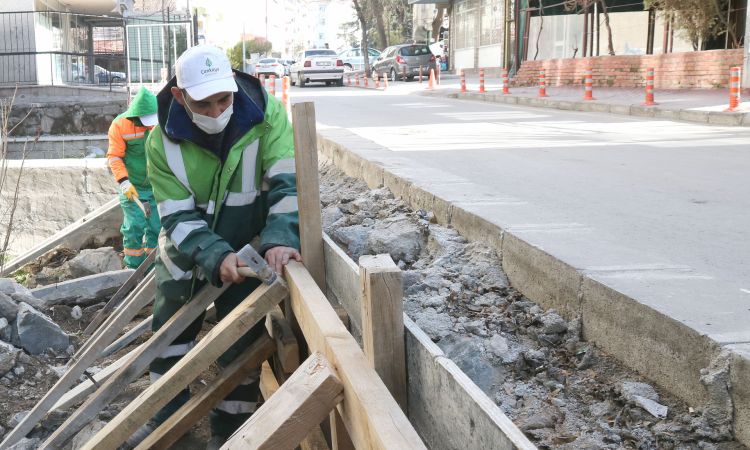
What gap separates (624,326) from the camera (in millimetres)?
2998

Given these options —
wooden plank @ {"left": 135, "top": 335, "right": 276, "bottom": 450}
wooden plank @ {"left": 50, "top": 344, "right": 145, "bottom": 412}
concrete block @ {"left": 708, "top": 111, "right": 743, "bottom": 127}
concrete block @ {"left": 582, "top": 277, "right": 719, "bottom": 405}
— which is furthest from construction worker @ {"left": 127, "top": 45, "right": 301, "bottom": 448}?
concrete block @ {"left": 708, "top": 111, "right": 743, "bottom": 127}

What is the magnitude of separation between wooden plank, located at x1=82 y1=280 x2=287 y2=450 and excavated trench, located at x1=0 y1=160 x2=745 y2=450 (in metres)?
0.68

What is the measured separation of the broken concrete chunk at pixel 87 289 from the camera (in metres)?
7.27

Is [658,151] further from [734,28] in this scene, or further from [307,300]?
[734,28]

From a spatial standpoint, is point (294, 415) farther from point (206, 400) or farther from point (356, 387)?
point (206, 400)

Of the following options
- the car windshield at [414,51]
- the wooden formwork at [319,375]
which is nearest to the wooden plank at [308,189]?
the wooden formwork at [319,375]

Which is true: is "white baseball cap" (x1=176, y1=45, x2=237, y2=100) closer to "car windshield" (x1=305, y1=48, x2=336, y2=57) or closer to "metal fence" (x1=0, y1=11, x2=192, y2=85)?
"metal fence" (x1=0, y1=11, x2=192, y2=85)

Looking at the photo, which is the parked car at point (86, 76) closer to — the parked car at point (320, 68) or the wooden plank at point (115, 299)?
the parked car at point (320, 68)

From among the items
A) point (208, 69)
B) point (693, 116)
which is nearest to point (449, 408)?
point (208, 69)

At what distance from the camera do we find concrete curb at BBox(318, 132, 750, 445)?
8.10 feet

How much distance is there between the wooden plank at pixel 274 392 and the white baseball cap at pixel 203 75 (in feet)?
4.56

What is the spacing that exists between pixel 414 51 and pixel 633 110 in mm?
21748

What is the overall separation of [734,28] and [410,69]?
17213 mm

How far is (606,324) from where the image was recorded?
123 inches
